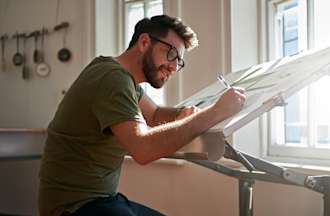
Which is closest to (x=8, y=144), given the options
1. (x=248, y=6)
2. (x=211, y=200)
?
(x=211, y=200)

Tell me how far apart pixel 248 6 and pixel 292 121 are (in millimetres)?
695

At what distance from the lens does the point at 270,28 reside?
109 inches

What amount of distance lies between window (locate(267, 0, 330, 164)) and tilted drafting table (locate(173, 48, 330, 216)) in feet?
2.14

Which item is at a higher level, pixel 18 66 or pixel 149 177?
pixel 18 66

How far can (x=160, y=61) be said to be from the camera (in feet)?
5.64

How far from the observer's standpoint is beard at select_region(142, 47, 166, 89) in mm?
1729

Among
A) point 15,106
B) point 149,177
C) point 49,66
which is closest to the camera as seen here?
point 149,177

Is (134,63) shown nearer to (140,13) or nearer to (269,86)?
(269,86)

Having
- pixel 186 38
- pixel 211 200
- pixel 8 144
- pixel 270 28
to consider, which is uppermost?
pixel 270 28

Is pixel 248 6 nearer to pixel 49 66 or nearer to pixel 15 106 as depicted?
pixel 49 66

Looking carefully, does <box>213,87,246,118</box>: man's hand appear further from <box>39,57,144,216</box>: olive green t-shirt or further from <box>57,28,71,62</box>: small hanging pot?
<box>57,28,71,62</box>: small hanging pot

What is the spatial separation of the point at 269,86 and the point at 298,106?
1101 mm

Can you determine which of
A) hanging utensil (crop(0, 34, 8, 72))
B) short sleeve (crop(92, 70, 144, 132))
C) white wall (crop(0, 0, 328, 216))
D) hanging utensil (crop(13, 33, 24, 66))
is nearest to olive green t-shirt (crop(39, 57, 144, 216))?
short sleeve (crop(92, 70, 144, 132))

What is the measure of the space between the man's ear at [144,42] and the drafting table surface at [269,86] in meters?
0.32
